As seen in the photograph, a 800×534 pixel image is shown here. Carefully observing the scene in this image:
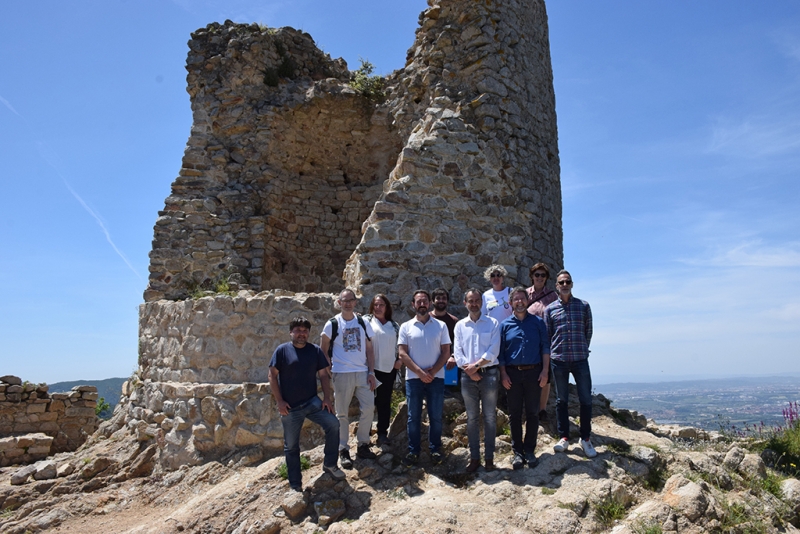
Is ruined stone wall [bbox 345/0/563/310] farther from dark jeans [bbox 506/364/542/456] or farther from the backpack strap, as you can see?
dark jeans [bbox 506/364/542/456]

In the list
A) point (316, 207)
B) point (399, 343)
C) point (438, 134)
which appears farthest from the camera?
point (316, 207)

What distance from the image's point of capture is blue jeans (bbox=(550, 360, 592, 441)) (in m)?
6.00

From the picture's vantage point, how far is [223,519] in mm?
5652

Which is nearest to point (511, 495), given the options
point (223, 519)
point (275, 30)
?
point (223, 519)

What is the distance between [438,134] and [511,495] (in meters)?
5.03

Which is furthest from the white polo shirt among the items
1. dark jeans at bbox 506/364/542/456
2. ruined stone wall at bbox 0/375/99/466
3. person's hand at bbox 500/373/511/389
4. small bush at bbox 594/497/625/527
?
ruined stone wall at bbox 0/375/99/466

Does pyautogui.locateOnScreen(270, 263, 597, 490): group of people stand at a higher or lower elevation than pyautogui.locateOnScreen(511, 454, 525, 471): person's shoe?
higher

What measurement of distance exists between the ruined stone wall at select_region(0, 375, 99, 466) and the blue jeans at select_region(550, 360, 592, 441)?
10691mm

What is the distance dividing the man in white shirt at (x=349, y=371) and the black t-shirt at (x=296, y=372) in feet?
1.16

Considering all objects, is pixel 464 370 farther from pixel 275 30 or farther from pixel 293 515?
pixel 275 30

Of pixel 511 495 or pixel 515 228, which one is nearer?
pixel 511 495

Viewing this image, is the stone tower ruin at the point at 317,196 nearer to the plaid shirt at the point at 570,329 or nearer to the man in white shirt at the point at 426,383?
the man in white shirt at the point at 426,383

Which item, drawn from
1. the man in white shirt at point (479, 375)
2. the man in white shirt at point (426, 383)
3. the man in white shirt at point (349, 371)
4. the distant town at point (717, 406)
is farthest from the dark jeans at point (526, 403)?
the distant town at point (717, 406)

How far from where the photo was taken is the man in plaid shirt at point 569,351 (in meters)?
6.00
